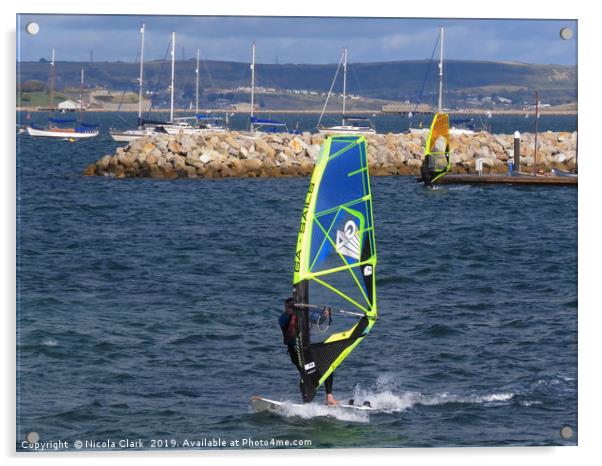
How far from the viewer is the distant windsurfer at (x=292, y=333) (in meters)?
12.4

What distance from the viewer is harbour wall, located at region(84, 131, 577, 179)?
1396 inches

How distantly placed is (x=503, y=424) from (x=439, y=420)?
61 cm

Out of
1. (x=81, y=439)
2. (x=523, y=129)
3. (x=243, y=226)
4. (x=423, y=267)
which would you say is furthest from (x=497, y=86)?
(x=523, y=129)

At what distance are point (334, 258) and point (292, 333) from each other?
0.86 metres

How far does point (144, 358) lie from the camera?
13.9 m

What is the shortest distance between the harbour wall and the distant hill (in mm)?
11446

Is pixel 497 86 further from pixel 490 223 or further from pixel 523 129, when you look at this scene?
pixel 523 129

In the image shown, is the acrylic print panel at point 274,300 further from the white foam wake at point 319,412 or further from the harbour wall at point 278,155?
the harbour wall at point 278,155

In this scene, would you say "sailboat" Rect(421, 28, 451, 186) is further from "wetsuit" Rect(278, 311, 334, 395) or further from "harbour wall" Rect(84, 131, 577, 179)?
"wetsuit" Rect(278, 311, 334, 395)

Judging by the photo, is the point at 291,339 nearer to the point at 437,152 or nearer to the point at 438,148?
the point at 438,148

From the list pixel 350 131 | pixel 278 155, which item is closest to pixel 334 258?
pixel 278 155

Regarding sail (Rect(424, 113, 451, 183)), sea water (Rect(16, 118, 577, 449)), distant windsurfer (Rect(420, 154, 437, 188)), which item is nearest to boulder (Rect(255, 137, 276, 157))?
sail (Rect(424, 113, 451, 183))

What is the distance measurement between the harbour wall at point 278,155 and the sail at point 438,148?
1.98 m
